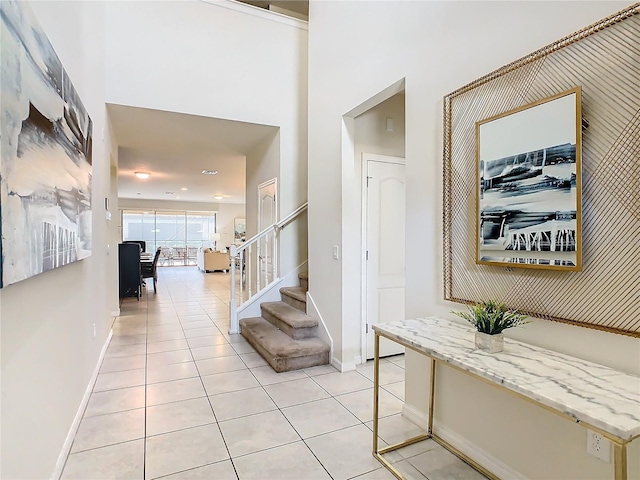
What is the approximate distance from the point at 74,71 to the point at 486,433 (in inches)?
130

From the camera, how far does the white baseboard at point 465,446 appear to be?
5.90 ft

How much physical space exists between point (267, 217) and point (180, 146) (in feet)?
6.07

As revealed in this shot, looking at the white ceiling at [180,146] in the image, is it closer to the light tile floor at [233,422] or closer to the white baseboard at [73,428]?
the light tile floor at [233,422]

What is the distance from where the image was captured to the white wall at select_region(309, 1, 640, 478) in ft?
5.09

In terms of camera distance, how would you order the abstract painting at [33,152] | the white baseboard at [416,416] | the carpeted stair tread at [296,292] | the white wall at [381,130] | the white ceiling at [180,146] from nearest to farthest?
the abstract painting at [33,152] → the white baseboard at [416,416] → the white wall at [381,130] → the carpeted stair tread at [296,292] → the white ceiling at [180,146]

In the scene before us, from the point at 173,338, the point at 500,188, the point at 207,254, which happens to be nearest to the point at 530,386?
the point at 500,188

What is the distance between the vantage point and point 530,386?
1226mm

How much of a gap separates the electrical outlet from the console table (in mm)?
286

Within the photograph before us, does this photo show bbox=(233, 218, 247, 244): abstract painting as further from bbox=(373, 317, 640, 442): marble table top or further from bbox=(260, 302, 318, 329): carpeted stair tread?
bbox=(373, 317, 640, 442): marble table top

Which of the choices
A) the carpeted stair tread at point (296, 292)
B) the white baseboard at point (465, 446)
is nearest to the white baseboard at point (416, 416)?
the white baseboard at point (465, 446)

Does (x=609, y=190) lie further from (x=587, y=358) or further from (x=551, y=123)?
(x=587, y=358)

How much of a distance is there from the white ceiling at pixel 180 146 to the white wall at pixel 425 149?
155 centimetres

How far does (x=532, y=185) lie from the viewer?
1632mm

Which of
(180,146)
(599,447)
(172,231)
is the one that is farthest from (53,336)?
(172,231)
